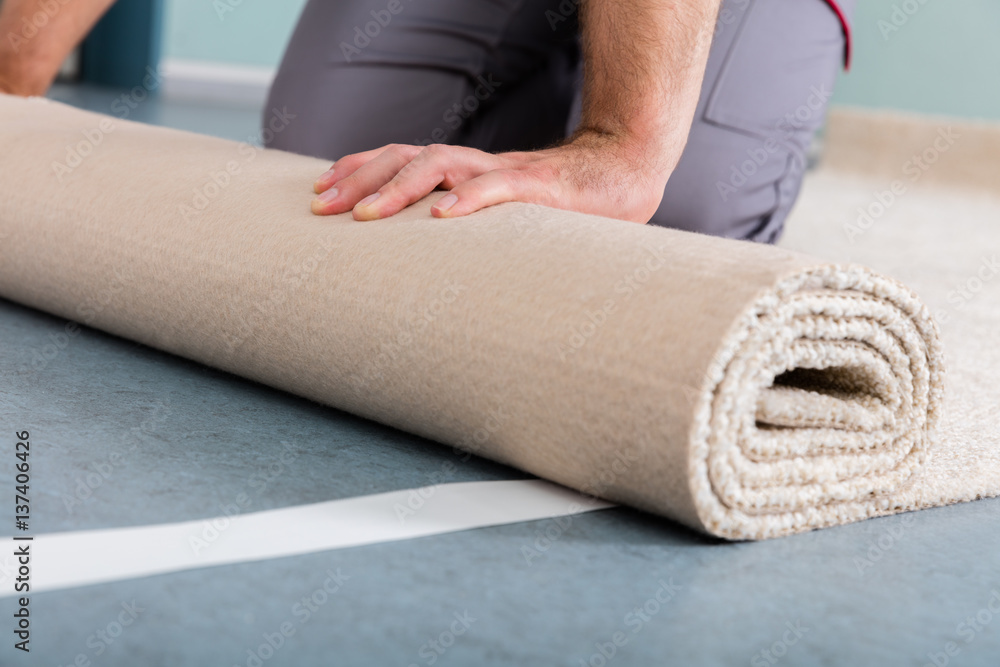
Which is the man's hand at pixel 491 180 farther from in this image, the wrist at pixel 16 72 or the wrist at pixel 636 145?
the wrist at pixel 16 72

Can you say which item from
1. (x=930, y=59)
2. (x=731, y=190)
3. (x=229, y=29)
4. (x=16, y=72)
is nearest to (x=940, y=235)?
(x=731, y=190)

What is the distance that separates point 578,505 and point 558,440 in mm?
72

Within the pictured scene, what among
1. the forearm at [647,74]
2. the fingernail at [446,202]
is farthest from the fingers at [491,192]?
the forearm at [647,74]

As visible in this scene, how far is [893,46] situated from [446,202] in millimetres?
5261

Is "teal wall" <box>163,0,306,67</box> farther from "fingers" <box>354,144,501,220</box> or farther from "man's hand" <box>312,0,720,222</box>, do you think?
"fingers" <box>354,144,501,220</box>

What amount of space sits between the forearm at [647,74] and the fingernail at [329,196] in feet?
1.26

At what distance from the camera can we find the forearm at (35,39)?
1.76m

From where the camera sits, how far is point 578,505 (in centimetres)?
89

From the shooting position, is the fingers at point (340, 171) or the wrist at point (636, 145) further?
the wrist at point (636, 145)

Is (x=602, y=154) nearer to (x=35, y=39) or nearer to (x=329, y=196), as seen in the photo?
(x=329, y=196)

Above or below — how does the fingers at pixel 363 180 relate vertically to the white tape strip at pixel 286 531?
→ above

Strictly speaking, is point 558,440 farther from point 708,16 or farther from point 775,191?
point 775,191

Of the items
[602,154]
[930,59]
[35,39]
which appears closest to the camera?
[602,154]

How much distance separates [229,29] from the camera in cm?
602
